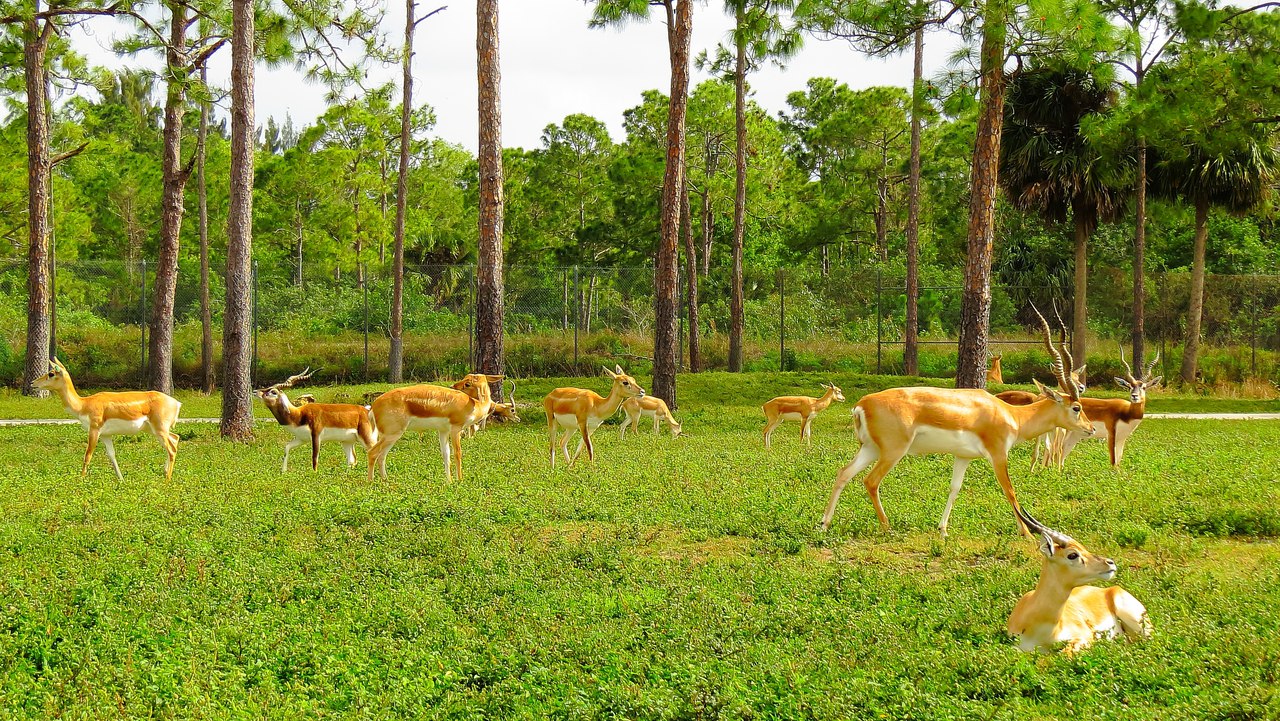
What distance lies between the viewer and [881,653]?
5.97 meters

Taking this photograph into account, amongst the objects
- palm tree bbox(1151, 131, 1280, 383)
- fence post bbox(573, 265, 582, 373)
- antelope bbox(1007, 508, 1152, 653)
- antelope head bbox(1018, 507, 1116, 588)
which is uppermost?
palm tree bbox(1151, 131, 1280, 383)

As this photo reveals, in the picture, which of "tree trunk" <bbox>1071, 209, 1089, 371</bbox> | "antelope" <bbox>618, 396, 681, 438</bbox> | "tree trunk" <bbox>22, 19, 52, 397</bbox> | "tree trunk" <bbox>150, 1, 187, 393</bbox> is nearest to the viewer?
"antelope" <bbox>618, 396, 681, 438</bbox>

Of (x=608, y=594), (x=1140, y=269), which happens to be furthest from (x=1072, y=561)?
(x=1140, y=269)

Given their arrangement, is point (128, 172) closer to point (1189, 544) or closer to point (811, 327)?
point (811, 327)

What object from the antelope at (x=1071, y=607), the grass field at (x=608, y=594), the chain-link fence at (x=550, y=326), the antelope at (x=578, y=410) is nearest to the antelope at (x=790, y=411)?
the antelope at (x=578, y=410)

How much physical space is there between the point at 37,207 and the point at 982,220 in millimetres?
20564

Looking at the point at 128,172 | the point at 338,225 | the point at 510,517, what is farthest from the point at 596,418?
the point at 128,172

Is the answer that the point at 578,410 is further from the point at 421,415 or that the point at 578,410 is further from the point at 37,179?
the point at 37,179

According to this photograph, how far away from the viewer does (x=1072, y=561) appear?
5703mm

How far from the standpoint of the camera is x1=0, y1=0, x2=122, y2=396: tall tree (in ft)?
77.7

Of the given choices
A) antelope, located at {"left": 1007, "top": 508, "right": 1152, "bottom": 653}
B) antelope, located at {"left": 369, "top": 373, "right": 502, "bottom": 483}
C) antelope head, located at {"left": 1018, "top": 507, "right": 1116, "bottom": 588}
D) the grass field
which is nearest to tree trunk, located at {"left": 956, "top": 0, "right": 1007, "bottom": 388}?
the grass field

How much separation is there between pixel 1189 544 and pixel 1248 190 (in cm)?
2225

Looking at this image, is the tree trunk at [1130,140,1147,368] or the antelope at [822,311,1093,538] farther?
the tree trunk at [1130,140,1147,368]

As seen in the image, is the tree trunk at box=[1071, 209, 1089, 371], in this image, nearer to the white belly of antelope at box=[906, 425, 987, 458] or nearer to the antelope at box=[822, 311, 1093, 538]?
the antelope at box=[822, 311, 1093, 538]
